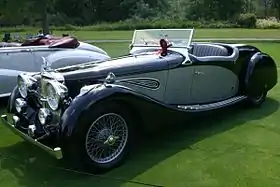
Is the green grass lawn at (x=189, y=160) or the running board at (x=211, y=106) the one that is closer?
the green grass lawn at (x=189, y=160)

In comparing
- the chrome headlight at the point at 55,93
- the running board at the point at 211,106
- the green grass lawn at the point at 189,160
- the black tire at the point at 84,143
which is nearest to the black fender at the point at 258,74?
the running board at the point at 211,106

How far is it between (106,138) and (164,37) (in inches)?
81.5

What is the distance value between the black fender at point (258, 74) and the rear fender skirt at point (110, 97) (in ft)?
6.09

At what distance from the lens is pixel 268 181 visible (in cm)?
381

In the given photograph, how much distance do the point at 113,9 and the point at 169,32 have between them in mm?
41588

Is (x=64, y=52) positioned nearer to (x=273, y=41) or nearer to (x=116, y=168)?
(x=116, y=168)

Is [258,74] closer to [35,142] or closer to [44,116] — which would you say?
[44,116]

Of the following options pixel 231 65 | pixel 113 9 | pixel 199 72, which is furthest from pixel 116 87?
pixel 113 9

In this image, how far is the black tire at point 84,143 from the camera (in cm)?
379

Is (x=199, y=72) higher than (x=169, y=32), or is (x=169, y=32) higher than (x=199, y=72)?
(x=169, y=32)

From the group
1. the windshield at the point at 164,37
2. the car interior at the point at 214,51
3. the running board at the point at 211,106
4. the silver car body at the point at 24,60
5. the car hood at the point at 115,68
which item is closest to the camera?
the car hood at the point at 115,68

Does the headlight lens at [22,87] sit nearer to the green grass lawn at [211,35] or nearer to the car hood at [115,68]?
the car hood at [115,68]

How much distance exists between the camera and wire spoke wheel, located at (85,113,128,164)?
13.0 ft

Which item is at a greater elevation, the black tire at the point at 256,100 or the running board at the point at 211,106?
the running board at the point at 211,106
